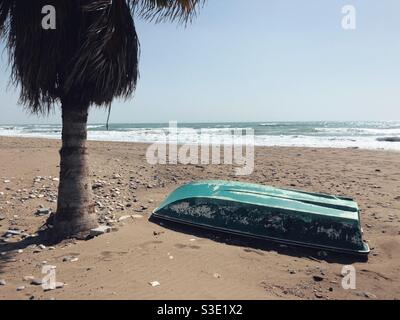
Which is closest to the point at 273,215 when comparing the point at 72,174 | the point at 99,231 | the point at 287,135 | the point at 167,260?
the point at 167,260

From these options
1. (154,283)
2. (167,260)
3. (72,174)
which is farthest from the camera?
(72,174)

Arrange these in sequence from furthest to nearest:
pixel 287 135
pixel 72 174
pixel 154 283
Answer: pixel 287 135 < pixel 72 174 < pixel 154 283

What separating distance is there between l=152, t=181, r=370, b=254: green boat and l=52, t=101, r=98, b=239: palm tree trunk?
1.49 metres

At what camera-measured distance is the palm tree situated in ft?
16.8

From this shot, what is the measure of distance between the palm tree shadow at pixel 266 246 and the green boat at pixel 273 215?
74mm

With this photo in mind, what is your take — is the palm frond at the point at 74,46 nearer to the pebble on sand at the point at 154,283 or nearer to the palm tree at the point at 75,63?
the palm tree at the point at 75,63

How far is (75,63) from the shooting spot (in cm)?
519

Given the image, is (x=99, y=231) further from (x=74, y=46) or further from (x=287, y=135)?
(x=287, y=135)

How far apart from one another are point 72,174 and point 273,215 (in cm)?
309

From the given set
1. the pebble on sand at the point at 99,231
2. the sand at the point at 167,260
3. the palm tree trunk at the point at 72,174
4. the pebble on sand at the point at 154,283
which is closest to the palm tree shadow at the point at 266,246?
the sand at the point at 167,260

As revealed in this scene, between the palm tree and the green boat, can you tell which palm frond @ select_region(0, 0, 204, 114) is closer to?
the palm tree

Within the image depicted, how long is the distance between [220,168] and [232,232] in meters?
6.42

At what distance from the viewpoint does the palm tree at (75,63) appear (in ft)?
16.8

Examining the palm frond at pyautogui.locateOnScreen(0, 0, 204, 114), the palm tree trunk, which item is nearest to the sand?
the palm tree trunk
